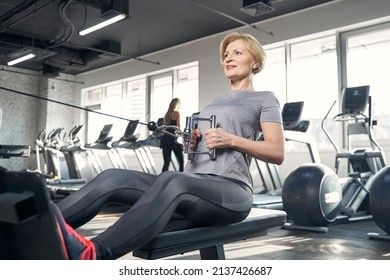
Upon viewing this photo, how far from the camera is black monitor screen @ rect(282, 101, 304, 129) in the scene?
4043 mm

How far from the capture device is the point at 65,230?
0.72 metres

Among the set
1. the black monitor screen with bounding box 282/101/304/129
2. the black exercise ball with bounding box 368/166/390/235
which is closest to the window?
the black monitor screen with bounding box 282/101/304/129

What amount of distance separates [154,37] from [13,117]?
4.50 meters

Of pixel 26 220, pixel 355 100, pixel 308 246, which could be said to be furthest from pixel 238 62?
pixel 355 100

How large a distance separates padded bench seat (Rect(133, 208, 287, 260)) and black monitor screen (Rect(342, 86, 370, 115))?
2.66m

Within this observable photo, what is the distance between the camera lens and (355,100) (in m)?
3.71

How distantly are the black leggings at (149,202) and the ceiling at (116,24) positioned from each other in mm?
3859

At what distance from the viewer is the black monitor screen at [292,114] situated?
4043 millimetres

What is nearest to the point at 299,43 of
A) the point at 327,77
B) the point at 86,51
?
the point at 327,77

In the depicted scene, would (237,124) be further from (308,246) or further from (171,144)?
(171,144)

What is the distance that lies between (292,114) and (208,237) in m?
3.17

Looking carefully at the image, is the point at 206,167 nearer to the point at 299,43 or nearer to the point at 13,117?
the point at 299,43

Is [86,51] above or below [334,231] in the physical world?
above

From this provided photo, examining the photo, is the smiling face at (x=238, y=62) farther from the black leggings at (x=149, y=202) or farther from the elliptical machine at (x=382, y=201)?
the elliptical machine at (x=382, y=201)
